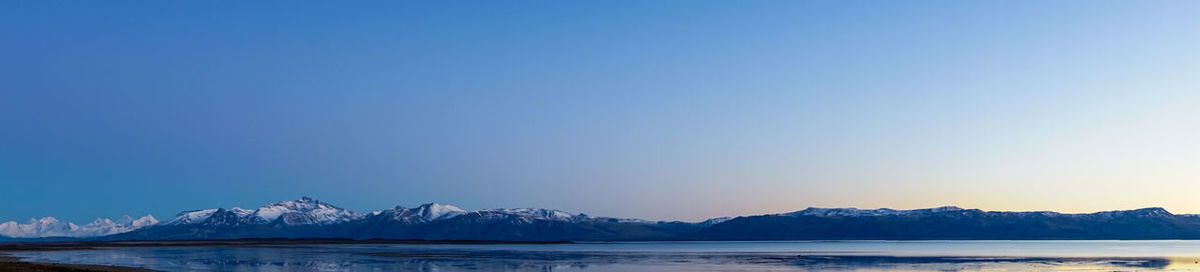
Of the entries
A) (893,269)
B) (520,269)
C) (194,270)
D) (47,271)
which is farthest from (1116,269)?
(47,271)

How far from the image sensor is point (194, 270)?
271ft

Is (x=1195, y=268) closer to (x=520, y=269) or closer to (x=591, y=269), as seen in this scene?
(x=591, y=269)

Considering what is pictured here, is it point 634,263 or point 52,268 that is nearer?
point 52,268

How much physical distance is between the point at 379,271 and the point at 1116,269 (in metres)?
62.6

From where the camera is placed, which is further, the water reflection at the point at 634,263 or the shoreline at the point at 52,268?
the water reflection at the point at 634,263

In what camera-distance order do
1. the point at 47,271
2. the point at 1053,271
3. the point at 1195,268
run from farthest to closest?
the point at 1195,268
the point at 1053,271
the point at 47,271

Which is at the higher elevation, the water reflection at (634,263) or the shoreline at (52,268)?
the shoreline at (52,268)

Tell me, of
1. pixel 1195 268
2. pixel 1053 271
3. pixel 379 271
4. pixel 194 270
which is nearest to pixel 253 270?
pixel 194 270

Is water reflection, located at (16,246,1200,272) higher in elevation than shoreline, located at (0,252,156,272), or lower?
lower

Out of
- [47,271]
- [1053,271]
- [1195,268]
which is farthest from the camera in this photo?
[1195,268]

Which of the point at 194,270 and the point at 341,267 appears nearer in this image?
the point at 194,270

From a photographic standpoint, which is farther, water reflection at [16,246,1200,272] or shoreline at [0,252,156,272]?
water reflection at [16,246,1200,272]

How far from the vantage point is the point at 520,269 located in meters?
87.9

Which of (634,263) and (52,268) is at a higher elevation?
(52,268)
